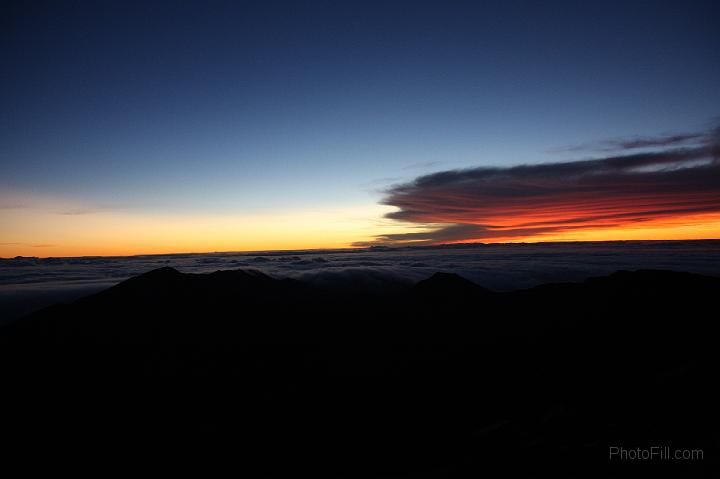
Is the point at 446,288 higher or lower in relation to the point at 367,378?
higher

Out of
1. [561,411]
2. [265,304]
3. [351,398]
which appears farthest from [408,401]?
[265,304]

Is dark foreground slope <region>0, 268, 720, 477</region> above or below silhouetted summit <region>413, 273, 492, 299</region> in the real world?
below

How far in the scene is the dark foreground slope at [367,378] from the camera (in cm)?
599

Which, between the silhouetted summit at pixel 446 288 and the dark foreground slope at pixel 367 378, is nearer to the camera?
the dark foreground slope at pixel 367 378

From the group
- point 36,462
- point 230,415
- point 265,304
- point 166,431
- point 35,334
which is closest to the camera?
point 36,462

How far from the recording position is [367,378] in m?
9.91

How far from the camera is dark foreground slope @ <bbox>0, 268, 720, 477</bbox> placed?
5988 millimetres

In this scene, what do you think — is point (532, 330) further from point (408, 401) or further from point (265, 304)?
point (265, 304)

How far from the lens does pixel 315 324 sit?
42.2 ft

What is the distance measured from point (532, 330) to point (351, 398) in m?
7.68

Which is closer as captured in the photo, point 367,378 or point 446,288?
point 367,378

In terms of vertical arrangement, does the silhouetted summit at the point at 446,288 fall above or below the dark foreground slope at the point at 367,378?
above

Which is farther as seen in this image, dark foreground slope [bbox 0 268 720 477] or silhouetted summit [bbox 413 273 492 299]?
silhouetted summit [bbox 413 273 492 299]

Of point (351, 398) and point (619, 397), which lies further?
point (351, 398)
